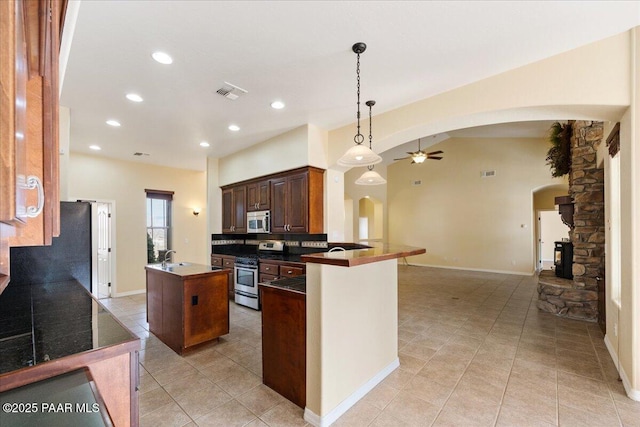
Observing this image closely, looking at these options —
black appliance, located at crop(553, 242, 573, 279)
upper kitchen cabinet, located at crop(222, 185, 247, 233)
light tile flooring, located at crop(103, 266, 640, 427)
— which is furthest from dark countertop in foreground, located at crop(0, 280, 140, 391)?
black appliance, located at crop(553, 242, 573, 279)

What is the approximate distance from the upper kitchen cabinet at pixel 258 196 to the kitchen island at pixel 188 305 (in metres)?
1.90

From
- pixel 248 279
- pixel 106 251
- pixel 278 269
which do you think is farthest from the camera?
pixel 106 251

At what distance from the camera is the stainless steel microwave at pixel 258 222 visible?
5.21 meters

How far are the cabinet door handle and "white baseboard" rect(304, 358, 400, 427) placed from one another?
6.94 ft

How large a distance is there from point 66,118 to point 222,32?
9.64 feet

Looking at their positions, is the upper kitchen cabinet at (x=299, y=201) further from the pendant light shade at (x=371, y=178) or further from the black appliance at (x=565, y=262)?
the black appliance at (x=565, y=262)

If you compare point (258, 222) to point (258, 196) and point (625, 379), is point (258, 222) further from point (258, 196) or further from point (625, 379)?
point (625, 379)

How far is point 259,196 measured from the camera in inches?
214

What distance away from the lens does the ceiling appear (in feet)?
6.70

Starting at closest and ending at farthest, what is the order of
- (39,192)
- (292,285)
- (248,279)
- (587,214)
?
(39,192) → (292,285) → (587,214) → (248,279)

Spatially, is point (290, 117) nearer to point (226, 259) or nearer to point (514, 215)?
point (226, 259)

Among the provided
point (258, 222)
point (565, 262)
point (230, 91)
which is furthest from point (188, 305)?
point (565, 262)

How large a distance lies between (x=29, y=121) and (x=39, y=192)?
0.18 m

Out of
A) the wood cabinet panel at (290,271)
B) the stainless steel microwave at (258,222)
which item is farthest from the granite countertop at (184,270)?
the stainless steel microwave at (258,222)
